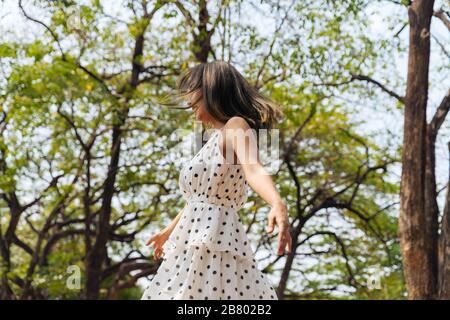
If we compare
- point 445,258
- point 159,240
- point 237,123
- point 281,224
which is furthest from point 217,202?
point 445,258

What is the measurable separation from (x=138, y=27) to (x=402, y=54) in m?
3.59

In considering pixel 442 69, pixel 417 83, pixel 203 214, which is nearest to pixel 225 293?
pixel 203 214

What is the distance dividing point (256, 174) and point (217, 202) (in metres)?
0.38

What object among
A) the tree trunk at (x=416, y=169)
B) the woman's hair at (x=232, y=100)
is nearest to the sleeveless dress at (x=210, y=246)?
the woman's hair at (x=232, y=100)

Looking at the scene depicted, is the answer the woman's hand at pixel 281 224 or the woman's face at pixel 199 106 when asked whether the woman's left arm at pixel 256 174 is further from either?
the woman's face at pixel 199 106

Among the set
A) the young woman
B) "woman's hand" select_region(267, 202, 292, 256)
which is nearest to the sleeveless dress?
the young woman

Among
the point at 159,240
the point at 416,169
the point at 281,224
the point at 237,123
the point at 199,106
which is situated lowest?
the point at 281,224

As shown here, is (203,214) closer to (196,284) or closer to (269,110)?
(196,284)

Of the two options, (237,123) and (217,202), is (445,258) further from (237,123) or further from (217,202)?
(237,123)

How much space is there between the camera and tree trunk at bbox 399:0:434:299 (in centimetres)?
768

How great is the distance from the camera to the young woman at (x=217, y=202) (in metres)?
3.08

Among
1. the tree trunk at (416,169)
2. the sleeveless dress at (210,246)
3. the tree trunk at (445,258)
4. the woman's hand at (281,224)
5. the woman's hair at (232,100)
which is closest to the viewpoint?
the woman's hand at (281,224)

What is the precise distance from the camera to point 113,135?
11750 mm

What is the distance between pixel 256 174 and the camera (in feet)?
9.55
